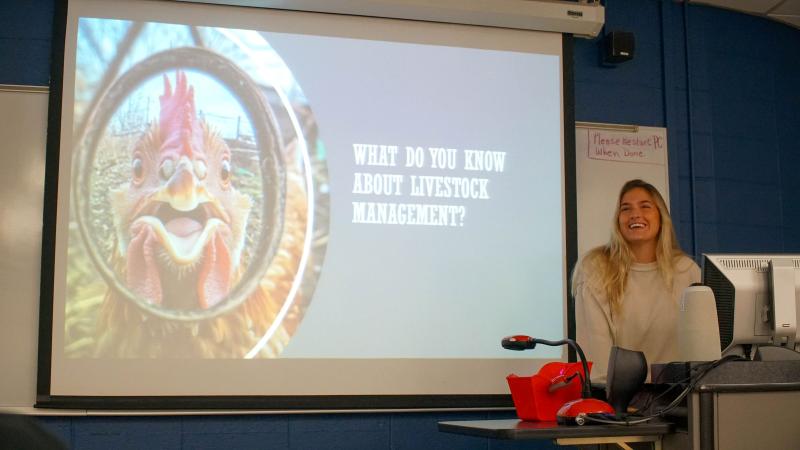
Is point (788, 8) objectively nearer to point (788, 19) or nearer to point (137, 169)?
point (788, 19)

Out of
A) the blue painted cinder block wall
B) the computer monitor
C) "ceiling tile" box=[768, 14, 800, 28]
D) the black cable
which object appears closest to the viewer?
the black cable

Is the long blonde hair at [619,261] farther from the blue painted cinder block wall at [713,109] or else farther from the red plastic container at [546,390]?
the blue painted cinder block wall at [713,109]

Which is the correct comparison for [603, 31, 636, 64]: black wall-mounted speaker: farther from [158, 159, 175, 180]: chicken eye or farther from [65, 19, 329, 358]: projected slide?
[158, 159, 175, 180]: chicken eye

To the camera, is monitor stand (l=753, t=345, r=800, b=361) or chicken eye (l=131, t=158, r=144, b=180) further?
chicken eye (l=131, t=158, r=144, b=180)

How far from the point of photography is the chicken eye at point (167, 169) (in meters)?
3.70

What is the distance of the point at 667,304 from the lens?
3225 mm

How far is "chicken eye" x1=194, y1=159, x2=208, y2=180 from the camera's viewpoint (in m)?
3.72

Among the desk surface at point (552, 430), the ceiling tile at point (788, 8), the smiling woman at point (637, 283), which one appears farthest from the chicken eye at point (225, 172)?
the ceiling tile at point (788, 8)

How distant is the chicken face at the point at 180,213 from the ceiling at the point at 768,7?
2598 mm

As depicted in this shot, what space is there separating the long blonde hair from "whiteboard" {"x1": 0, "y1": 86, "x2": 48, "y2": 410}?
2204mm

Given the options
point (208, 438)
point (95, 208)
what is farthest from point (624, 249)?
point (95, 208)

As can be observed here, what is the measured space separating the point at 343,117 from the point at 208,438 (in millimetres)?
1469

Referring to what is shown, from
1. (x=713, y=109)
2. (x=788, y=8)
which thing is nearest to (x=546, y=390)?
(x=713, y=109)

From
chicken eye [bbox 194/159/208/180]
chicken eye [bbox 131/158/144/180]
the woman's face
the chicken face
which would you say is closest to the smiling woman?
the woman's face
